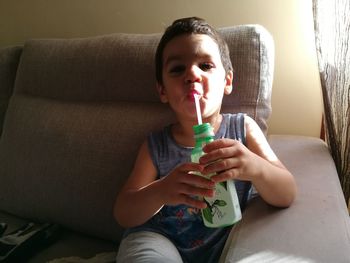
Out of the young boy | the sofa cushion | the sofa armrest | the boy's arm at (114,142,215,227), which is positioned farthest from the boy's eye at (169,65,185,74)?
the sofa cushion

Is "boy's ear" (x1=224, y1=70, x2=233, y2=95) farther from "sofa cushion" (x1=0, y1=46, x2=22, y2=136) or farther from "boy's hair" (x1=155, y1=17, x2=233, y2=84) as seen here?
"sofa cushion" (x1=0, y1=46, x2=22, y2=136)

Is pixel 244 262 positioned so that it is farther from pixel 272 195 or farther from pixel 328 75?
pixel 328 75

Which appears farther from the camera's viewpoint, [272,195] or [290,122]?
[290,122]

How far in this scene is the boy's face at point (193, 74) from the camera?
0.81 metres

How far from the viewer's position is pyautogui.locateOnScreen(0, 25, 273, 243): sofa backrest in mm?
950

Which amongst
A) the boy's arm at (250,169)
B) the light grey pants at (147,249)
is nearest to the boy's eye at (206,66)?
the boy's arm at (250,169)

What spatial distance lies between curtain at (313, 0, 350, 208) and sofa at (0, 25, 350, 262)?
2.5 inches

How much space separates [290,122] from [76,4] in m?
1.07

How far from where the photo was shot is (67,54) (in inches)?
48.1

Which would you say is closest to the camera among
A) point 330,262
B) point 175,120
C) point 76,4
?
point 330,262

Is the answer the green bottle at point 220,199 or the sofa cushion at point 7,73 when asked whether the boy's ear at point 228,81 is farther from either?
the sofa cushion at point 7,73

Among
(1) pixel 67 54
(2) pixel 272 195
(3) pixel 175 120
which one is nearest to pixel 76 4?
(1) pixel 67 54

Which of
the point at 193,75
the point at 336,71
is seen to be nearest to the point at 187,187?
the point at 193,75

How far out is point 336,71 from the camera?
0.92 meters
